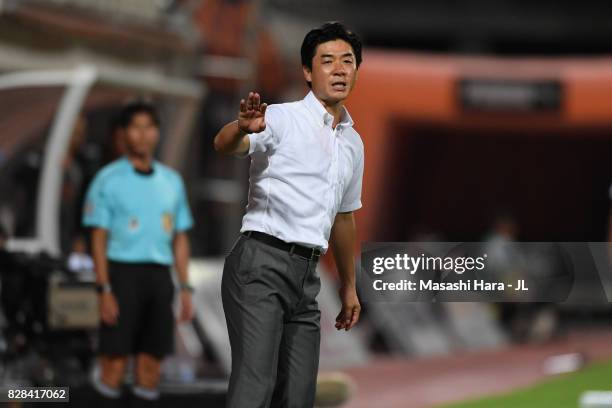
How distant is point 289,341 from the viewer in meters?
5.34

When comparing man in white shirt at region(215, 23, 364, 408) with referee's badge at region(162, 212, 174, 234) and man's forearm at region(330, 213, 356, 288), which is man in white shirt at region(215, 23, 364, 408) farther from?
referee's badge at region(162, 212, 174, 234)

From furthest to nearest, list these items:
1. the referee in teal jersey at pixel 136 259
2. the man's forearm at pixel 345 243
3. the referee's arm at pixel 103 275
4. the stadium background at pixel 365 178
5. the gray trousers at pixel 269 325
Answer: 1. the stadium background at pixel 365 178
2. the referee in teal jersey at pixel 136 259
3. the referee's arm at pixel 103 275
4. the man's forearm at pixel 345 243
5. the gray trousers at pixel 269 325

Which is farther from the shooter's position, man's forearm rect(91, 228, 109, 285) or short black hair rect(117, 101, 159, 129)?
short black hair rect(117, 101, 159, 129)

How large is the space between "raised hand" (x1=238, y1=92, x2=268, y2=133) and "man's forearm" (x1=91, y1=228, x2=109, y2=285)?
8.96 feet

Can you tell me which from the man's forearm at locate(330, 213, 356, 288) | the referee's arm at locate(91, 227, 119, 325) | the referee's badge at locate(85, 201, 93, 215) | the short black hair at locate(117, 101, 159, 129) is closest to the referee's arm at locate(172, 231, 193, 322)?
the referee's arm at locate(91, 227, 119, 325)

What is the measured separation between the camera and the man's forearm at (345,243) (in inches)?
220

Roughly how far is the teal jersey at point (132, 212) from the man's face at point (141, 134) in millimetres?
107

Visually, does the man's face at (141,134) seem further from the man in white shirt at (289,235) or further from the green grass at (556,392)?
the green grass at (556,392)

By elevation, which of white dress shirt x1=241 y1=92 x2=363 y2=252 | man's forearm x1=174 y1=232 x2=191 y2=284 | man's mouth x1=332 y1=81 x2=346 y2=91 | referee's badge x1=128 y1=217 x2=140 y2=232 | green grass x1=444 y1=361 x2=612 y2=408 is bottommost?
green grass x1=444 y1=361 x2=612 y2=408

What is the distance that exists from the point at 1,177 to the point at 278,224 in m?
5.13

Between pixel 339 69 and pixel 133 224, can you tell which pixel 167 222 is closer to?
pixel 133 224

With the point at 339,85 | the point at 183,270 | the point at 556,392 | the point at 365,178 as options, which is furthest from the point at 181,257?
the point at 365,178

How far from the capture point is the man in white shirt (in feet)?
17.0

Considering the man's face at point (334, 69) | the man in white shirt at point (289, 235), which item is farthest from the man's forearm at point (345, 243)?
the man's face at point (334, 69)
